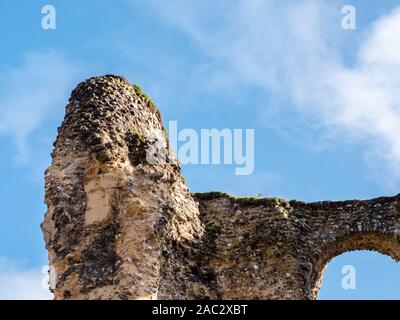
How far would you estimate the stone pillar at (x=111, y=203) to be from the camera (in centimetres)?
1616

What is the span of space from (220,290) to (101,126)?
4.09 meters

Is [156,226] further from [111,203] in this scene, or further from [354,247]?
[354,247]

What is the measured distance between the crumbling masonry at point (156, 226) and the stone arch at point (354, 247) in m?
0.03

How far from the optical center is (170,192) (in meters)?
18.0

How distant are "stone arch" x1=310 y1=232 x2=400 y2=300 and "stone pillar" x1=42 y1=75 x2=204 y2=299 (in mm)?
2636

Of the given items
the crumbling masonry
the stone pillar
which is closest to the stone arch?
the crumbling masonry

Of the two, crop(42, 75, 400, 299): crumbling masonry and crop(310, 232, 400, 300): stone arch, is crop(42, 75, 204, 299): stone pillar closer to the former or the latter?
crop(42, 75, 400, 299): crumbling masonry

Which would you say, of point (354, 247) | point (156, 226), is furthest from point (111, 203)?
point (354, 247)

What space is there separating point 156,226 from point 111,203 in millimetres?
975

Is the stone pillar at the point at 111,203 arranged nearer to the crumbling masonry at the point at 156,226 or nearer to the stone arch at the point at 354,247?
the crumbling masonry at the point at 156,226

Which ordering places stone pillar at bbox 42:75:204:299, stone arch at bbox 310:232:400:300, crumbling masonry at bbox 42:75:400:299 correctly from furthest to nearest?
stone arch at bbox 310:232:400:300 < crumbling masonry at bbox 42:75:400:299 < stone pillar at bbox 42:75:204:299

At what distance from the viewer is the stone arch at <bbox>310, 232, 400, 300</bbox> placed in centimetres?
1917

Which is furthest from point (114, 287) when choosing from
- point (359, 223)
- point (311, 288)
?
point (359, 223)

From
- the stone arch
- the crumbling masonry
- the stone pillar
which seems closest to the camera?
the stone pillar
